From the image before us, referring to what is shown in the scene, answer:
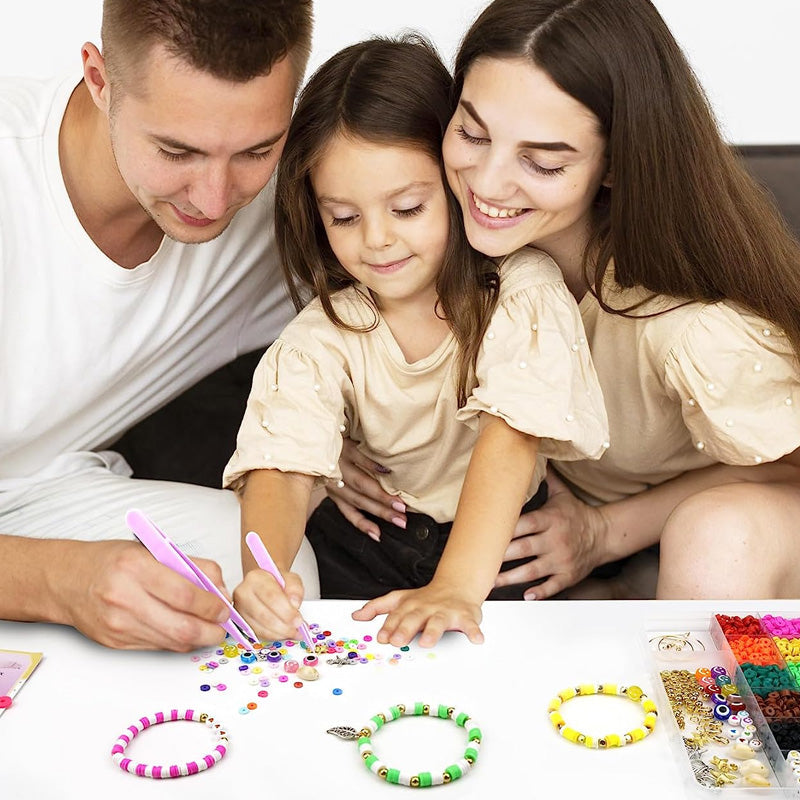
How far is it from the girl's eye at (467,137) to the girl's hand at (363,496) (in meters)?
0.47

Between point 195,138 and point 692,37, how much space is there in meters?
1.08

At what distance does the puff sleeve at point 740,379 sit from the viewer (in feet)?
4.44

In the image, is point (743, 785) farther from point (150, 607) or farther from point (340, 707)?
point (150, 607)

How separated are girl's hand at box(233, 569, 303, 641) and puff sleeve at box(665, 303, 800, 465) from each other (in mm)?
570

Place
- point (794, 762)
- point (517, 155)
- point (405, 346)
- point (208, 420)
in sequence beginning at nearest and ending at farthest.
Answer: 1. point (794, 762)
2. point (517, 155)
3. point (405, 346)
4. point (208, 420)

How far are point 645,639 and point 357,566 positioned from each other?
657 mm

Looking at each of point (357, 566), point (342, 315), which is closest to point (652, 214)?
point (342, 315)

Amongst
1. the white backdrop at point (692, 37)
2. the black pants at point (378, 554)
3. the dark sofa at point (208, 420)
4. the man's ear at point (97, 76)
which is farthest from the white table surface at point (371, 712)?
the white backdrop at point (692, 37)

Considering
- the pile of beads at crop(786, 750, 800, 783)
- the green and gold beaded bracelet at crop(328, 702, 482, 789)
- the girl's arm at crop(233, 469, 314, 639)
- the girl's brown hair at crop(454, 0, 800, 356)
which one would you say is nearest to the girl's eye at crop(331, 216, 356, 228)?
the girl's brown hair at crop(454, 0, 800, 356)

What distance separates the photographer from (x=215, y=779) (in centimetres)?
87

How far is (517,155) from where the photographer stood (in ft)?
4.21

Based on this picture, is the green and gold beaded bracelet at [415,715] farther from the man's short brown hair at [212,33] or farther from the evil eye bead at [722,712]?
the man's short brown hair at [212,33]

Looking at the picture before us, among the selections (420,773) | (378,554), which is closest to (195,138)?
(378,554)

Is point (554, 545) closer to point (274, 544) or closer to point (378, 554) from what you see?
point (378, 554)
